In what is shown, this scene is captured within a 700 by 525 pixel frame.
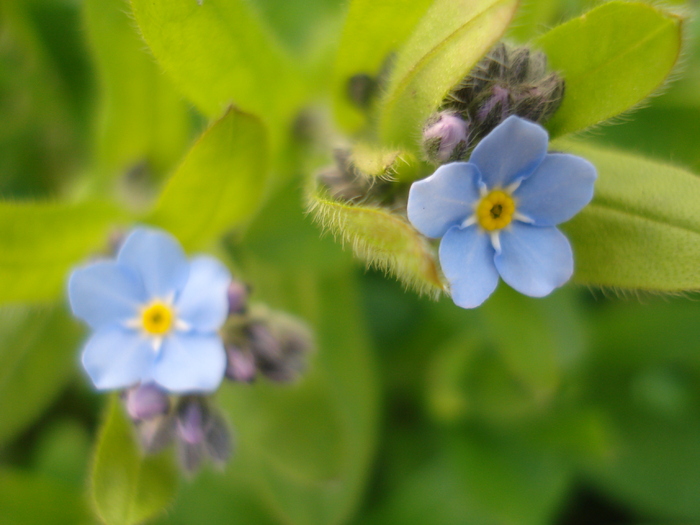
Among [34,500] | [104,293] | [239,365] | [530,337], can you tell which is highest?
[104,293]

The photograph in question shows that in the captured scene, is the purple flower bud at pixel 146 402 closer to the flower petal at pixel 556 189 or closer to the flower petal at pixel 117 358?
the flower petal at pixel 117 358

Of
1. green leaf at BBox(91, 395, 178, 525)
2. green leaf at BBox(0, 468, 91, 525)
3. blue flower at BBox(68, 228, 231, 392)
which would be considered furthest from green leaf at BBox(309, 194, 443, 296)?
green leaf at BBox(0, 468, 91, 525)

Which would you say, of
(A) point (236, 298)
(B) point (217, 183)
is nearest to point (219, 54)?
(B) point (217, 183)

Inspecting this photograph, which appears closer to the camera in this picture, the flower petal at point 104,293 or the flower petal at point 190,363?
the flower petal at point 190,363

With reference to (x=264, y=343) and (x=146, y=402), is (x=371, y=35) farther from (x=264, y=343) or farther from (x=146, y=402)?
(x=146, y=402)

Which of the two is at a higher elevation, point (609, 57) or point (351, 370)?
point (609, 57)

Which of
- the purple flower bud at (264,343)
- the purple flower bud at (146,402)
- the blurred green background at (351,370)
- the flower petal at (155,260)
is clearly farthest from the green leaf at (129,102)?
the purple flower bud at (146,402)

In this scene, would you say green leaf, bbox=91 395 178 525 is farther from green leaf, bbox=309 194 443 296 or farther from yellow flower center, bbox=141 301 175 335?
green leaf, bbox=309 194 443 296
